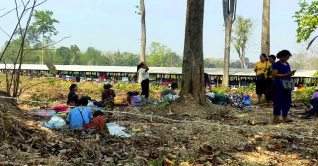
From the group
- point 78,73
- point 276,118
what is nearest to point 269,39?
point 276,118

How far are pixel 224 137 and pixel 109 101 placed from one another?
3976mm

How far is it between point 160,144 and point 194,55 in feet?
11.5

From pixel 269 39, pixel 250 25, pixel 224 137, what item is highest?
pixel 250 25

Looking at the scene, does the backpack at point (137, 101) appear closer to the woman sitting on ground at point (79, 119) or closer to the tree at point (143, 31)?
the woman sitting on ground at point (79, 119)

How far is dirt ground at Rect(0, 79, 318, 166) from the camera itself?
335cm

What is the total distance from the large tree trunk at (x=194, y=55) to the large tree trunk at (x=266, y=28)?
5.71 m

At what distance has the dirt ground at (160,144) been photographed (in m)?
3.35

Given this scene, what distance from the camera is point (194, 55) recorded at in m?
7.33

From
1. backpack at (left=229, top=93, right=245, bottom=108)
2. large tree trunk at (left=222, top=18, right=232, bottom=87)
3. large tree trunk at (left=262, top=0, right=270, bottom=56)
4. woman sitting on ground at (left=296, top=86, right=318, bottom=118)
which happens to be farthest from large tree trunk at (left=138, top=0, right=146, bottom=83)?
woman sitting on ground at (left=296, top=86, right=318, bottom=118)

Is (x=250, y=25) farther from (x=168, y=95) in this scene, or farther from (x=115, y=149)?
(x=115, y=149)

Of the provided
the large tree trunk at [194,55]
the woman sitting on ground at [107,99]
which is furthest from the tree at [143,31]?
the large tree trunk at [194,55]

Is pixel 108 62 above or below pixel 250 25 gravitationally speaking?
below

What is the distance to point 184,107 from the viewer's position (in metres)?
7.00

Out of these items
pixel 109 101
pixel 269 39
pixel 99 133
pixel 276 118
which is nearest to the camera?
pixel 99 133
